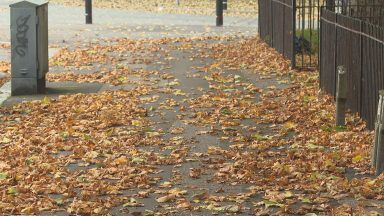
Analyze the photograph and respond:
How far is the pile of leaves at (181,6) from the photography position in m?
39.2

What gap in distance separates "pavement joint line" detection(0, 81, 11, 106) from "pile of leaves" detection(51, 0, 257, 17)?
1888 cm

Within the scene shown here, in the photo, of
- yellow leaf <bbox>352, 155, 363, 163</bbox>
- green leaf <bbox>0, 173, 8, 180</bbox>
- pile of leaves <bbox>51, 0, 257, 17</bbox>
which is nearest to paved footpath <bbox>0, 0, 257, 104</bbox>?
pile of leaves <bbox>51, 0, 257, 17</bbox>

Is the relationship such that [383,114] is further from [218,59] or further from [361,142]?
[218,59]

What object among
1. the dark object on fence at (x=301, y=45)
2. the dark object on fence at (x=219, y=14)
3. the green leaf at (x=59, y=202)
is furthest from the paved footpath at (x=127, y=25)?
the green leaf at (x=59, y=202)

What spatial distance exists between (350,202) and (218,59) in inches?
549

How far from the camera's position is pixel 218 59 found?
23.5 meters

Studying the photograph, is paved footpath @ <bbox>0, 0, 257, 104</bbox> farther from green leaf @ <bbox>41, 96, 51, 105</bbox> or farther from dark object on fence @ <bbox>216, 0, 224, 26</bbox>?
green leaf @ <bbox>41, 96, 51, 105</bbox>

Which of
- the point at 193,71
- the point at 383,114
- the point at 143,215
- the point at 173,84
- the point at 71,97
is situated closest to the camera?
the point at 143,215

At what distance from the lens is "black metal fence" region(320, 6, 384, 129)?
13383 mm

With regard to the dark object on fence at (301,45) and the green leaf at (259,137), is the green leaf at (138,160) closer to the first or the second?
the green leaf at (259,137)

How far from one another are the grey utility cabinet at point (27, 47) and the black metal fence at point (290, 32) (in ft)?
15.6

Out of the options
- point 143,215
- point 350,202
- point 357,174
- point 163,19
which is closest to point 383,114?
point 357,174

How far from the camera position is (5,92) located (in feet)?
60.0

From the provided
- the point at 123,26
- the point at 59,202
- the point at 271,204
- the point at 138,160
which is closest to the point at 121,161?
the point at 138,160
